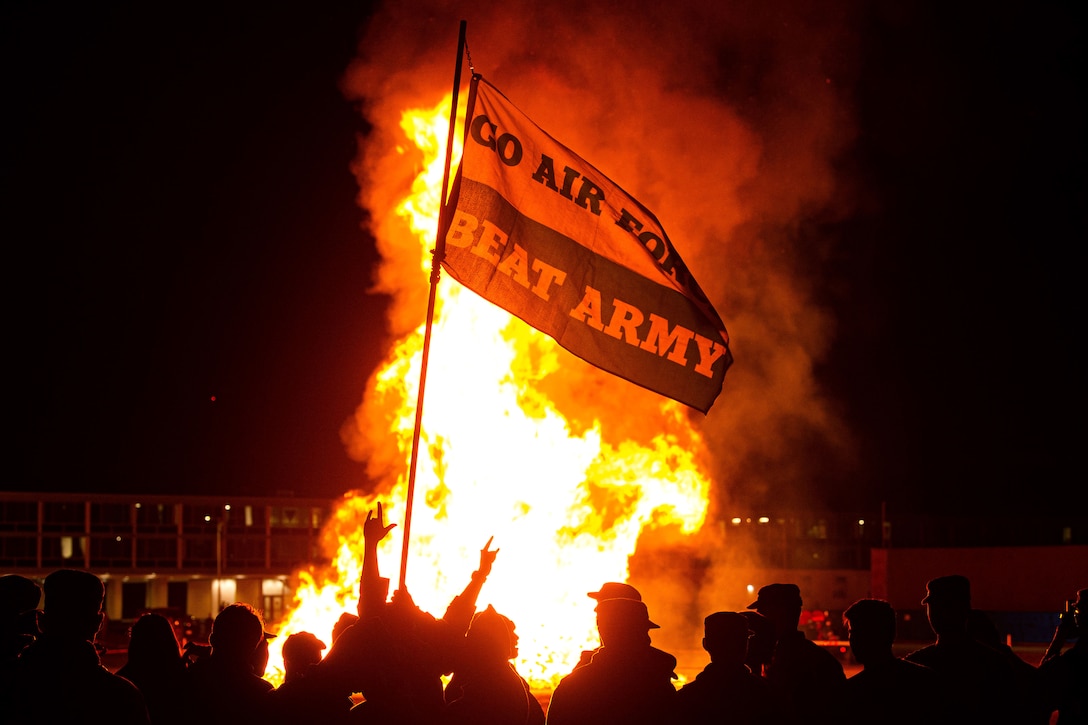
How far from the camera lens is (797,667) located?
5098mm

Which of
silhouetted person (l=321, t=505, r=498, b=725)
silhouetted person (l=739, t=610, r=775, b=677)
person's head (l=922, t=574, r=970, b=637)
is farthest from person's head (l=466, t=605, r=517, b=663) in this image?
person's head (l=922, t=574, r=970, b=637)

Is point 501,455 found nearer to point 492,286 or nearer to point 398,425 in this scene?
point 398,425

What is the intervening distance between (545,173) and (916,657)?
182 inches

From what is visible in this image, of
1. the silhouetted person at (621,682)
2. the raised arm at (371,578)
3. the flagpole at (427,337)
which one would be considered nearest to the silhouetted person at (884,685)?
the silhouetted person at (621,682)

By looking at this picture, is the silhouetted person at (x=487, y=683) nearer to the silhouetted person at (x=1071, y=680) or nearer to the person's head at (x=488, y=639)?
the person's head at (x=488, y=639)

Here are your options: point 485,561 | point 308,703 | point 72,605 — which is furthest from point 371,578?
point 72,605

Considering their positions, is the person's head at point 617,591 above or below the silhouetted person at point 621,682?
above

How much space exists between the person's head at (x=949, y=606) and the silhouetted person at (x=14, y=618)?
3735mm

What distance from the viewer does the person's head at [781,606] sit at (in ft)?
17.4

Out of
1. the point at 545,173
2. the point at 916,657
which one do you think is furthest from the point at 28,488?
the point at 916,657

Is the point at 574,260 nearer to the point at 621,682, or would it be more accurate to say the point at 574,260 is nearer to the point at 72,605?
the point at 621,682

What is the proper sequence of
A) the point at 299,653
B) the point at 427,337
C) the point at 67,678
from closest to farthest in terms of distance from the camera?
the point at 67,678, the point at 299,653, the point at 427,337

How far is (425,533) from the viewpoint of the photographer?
49.2ft

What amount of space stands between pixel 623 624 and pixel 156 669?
5.98ft
